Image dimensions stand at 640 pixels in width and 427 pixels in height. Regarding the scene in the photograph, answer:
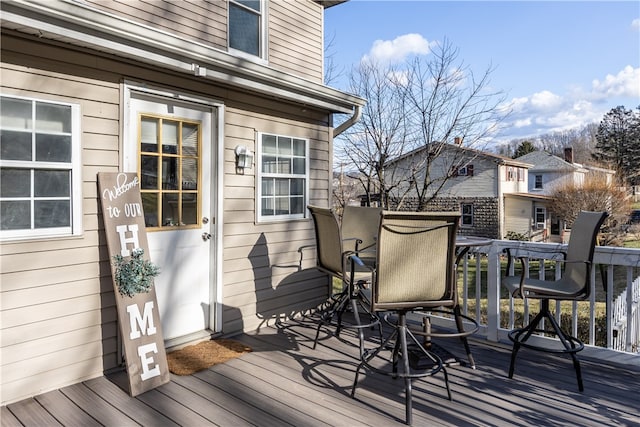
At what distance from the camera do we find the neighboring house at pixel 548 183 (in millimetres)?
19570

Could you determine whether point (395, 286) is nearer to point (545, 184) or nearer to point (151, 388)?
point (151, 388)

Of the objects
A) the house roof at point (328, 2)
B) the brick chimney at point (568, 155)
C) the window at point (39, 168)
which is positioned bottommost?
the window at point (39, 168)

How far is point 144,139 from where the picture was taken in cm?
325

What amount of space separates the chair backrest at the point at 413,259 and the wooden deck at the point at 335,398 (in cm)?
67

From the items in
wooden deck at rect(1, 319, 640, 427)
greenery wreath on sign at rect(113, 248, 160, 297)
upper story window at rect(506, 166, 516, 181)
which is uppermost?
upper story window at rect(506, 166, 516, 181)

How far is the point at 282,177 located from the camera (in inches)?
174

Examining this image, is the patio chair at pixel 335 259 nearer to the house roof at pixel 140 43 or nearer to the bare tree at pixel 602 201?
the house roof at pixel 140 43

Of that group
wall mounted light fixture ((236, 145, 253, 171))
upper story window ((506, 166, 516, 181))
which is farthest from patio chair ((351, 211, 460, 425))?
upper story window ((506, 166, 516, 181))

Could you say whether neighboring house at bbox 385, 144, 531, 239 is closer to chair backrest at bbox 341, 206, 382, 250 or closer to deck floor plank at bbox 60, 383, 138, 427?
chair backrest at bbox 341, 206, 382, 250

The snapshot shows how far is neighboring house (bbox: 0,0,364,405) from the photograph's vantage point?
2.57 meters

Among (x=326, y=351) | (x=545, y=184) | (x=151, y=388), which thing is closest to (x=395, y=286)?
(x=326, y=351)

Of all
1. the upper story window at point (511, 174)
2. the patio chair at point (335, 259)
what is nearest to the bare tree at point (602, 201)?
A: the upper story window at point (511, 174)

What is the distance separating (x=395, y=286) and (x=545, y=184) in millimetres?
28930

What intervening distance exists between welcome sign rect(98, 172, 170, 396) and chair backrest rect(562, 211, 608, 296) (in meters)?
2.92
